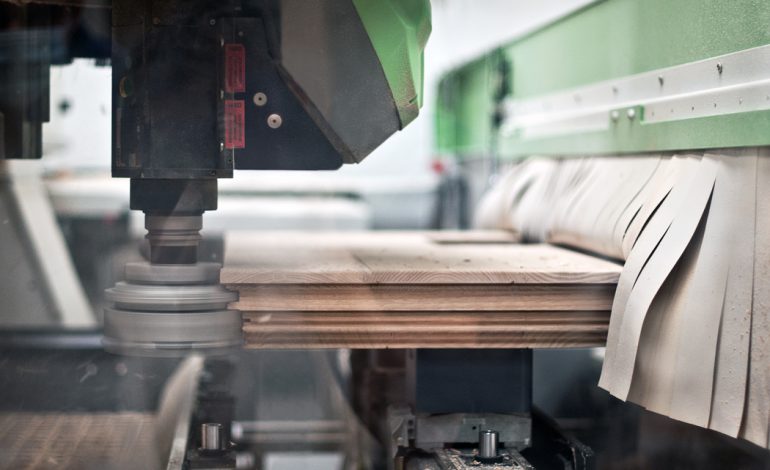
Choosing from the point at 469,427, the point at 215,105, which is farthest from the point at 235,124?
the point at 469,427

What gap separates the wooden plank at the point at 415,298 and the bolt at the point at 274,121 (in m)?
0.24

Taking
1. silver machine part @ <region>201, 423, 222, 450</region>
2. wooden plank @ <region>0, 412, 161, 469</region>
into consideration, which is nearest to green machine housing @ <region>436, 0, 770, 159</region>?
silver machine part @ <region>201, 423, 222, 450</region>

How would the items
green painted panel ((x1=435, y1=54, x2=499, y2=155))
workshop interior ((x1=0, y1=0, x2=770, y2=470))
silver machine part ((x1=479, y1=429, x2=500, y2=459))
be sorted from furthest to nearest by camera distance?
green painted panel ((x1=435, y1=54, x2=499, y2=155))
silver machine part ((x1=479, y1=429, x2=500, y2=459))
workshop interior ((x1=0, y1=0, x2=770, y2=470))

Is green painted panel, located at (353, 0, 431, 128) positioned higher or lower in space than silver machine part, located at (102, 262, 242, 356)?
higher

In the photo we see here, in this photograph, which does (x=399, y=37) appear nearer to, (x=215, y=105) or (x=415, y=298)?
(x=215, y=105)

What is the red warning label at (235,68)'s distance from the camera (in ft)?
4.71

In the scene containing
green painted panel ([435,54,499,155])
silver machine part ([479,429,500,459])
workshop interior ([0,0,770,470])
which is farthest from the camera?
green painted panel ([435,54,499,155])

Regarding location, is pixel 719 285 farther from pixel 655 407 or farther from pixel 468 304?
pixel 468 304

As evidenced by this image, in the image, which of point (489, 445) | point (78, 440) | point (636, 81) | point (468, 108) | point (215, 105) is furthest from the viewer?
point (468, 108)

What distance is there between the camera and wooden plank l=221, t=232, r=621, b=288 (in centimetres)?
148

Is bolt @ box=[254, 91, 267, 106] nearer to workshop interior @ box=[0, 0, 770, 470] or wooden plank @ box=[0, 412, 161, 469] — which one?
workshop interior @ box=[0, 0, 770, 470]

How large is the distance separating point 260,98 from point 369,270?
1.02 feet

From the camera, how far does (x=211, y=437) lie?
5.36ft

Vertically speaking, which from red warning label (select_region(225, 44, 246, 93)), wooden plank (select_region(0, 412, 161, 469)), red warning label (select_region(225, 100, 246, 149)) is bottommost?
wooden plank (select_region(0, 412, 161, 469))
